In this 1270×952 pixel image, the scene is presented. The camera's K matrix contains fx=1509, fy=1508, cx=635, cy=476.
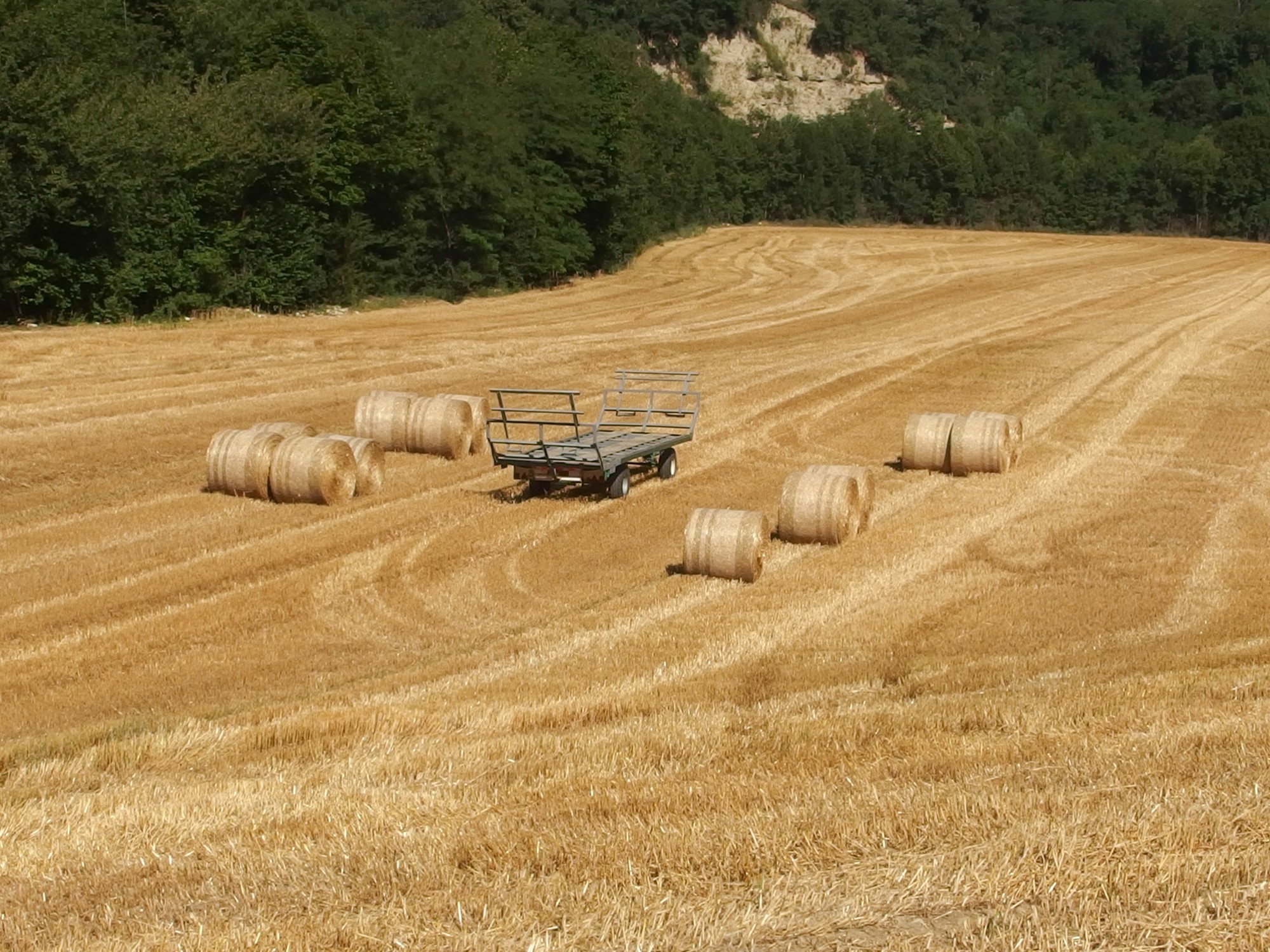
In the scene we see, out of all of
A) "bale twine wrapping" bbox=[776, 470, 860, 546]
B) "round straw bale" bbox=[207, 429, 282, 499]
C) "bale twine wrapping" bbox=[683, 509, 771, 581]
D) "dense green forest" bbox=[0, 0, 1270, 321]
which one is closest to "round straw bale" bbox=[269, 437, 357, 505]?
"round straw bale" bbox=[207, 429, 282, 499]

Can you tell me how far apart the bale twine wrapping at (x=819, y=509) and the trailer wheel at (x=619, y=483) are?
2559 mm

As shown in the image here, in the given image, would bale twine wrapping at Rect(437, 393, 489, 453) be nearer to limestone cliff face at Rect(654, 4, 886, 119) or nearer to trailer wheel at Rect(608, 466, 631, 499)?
trailer wheel at Rect(608, 466, 631, 499)

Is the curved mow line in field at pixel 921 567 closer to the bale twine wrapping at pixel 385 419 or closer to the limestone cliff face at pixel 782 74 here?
the bale twine wrapping at pixel 385 419

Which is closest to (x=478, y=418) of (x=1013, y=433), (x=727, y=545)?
(x=1013, y=433)

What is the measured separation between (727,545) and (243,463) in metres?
6.61

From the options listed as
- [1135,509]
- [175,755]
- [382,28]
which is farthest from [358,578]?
[382,28]

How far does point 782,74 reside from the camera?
128625 millimetres

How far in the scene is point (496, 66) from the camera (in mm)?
49750

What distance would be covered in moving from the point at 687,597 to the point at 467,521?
12.6 ft

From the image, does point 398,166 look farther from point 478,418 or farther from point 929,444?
point 929,444

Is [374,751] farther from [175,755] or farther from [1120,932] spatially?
[1120,932]

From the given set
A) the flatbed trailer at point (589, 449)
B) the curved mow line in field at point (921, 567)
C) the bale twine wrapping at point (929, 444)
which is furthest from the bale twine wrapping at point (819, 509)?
the bale twine wrapping at point (929, 444)

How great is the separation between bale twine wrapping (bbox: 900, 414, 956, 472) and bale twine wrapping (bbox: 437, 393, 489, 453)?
18.3ft

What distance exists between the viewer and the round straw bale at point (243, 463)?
56.7 ft
